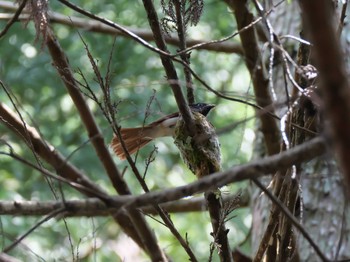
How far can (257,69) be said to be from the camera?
3.63m

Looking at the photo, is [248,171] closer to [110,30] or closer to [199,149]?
[199,149]

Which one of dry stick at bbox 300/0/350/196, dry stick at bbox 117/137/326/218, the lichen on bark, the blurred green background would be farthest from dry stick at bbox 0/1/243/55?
dry stick at bbox 300/0/350/196

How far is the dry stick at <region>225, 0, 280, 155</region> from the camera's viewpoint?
3.63 metres

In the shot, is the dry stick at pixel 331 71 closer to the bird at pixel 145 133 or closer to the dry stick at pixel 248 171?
the dry stick at pixel 248 171

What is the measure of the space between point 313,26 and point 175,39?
3.55 metres

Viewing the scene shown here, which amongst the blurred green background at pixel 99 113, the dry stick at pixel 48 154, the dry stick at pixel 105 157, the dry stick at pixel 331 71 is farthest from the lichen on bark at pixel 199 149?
the blurred green background at pixel 99 113

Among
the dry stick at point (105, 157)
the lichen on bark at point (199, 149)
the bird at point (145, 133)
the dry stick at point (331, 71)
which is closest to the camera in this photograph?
the dry stick at point (331, 71)

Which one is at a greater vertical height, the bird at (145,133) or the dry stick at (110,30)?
the dry stick at (110,30)

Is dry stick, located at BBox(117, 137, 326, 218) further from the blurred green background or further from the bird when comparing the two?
the blurred green background

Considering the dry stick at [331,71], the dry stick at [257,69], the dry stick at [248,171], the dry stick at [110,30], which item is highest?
the dry stick at [110,30]

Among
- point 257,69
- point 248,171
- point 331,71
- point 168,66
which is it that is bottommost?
point 331,71

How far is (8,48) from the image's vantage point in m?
6.20

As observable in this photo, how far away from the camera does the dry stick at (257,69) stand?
3.63 meters

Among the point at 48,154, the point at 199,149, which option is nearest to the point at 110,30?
the point at 48,154
